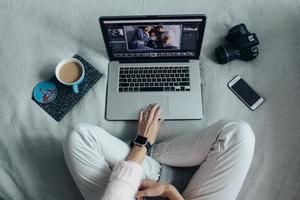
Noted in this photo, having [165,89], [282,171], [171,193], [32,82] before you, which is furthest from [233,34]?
[32,82]

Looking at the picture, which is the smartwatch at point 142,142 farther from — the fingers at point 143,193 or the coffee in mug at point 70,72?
the coffee in mug at point 70,72

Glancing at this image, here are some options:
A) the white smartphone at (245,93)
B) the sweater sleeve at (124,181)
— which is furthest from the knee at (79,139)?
the white smartphone at (245,93)

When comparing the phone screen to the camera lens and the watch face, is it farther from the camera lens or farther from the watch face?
the watch face

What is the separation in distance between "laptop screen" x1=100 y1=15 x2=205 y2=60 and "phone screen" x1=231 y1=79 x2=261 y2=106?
0.59 feet

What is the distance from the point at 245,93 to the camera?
1191 mm

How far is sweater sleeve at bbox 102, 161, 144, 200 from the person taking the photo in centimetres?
86

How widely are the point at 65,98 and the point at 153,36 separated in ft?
1.25

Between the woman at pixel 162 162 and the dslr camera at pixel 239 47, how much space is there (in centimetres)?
30

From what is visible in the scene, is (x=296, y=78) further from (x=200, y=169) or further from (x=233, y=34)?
(x=200, y=169)

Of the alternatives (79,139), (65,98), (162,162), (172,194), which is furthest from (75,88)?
(172,194)

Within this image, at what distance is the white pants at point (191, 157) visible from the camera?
945mm

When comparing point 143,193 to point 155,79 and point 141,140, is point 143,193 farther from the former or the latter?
point 155,79

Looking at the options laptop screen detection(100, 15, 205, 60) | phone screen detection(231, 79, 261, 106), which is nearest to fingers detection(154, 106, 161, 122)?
laptop screen detection(100, 15, 205, 60)

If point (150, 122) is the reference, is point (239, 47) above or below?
above
